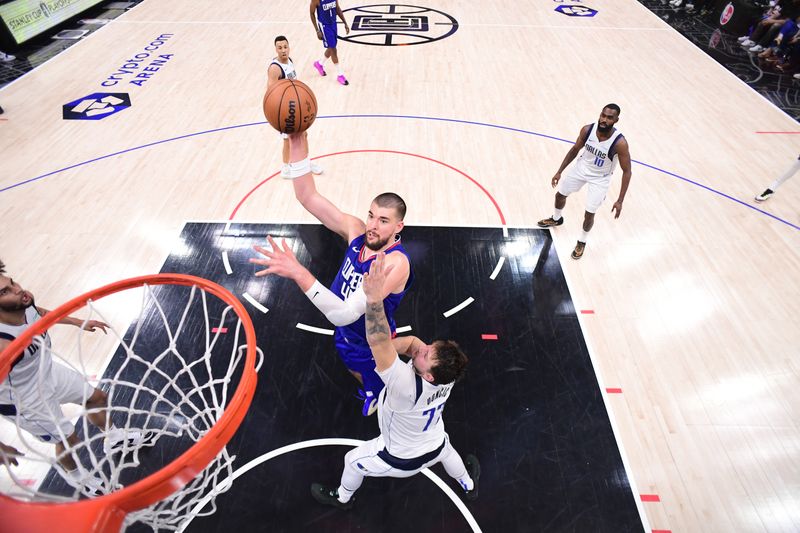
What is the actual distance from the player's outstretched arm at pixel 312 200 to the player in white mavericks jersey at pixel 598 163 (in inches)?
110

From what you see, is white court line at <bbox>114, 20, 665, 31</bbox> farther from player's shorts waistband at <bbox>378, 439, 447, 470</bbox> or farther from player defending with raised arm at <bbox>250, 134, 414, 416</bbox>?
player's shorts waistband at <bbox>378, 439, 447, 470</bbox>

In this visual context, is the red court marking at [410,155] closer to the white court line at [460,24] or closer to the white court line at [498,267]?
the white court line at [498,267]

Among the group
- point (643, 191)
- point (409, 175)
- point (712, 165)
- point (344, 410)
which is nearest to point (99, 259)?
point (344, 410)

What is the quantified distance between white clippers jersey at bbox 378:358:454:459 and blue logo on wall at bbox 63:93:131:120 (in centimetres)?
821

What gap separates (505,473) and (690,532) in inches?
53.1

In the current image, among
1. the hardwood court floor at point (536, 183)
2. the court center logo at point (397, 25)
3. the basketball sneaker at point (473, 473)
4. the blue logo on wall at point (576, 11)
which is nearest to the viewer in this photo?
the basketball sneaker at point (473, 473)

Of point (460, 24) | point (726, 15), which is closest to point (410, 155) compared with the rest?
point (460, 24)

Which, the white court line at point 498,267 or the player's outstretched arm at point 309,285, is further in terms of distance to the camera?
the white court line at point 498,267

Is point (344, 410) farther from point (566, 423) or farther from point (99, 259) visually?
point (99, 259)

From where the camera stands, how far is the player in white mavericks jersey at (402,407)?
222cm

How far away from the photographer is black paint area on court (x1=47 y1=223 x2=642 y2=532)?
10.5ft

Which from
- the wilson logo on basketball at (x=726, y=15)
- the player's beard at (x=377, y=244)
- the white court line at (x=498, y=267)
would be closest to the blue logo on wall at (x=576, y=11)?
the wilson logo on basketball at (x=726, y=15)

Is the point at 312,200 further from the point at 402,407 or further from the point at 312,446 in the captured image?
the point at 312,446

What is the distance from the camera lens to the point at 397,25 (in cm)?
1149
